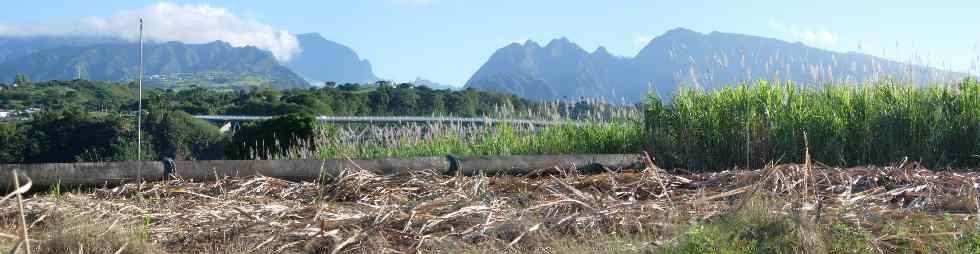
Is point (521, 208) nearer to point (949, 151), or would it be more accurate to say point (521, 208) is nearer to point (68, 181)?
point (68, 181)

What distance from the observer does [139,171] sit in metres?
5.40

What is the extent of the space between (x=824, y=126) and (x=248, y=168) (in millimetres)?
5205

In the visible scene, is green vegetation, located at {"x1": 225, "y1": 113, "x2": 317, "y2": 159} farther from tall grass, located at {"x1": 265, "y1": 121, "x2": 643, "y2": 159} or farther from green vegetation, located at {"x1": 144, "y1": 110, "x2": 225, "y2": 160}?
green vegetation, located at {"x1": 144, "y1": 110, "x2": 225, "y2": 160}

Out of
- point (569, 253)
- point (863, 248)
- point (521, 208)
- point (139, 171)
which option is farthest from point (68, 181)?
point (863, 248)

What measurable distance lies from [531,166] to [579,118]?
5.03 metres

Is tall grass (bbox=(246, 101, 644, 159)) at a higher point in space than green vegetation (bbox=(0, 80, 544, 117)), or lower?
lower

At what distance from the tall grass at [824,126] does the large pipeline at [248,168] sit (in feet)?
5.87

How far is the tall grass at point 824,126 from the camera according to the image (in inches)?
300

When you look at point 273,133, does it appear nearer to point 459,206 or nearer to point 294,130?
point 294,130

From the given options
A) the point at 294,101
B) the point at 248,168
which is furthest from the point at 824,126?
the point at 294,101

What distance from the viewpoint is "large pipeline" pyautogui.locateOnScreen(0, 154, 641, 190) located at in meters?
5.55

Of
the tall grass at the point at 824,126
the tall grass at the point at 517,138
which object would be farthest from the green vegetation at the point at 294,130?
the tall grass at the point at 824,126

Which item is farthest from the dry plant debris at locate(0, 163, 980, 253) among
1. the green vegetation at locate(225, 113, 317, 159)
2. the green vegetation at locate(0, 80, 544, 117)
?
the green vegetation at locate(0, 80, 544, 117)

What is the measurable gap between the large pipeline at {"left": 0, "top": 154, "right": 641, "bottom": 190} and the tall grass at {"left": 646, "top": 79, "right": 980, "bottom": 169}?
5.87ft
